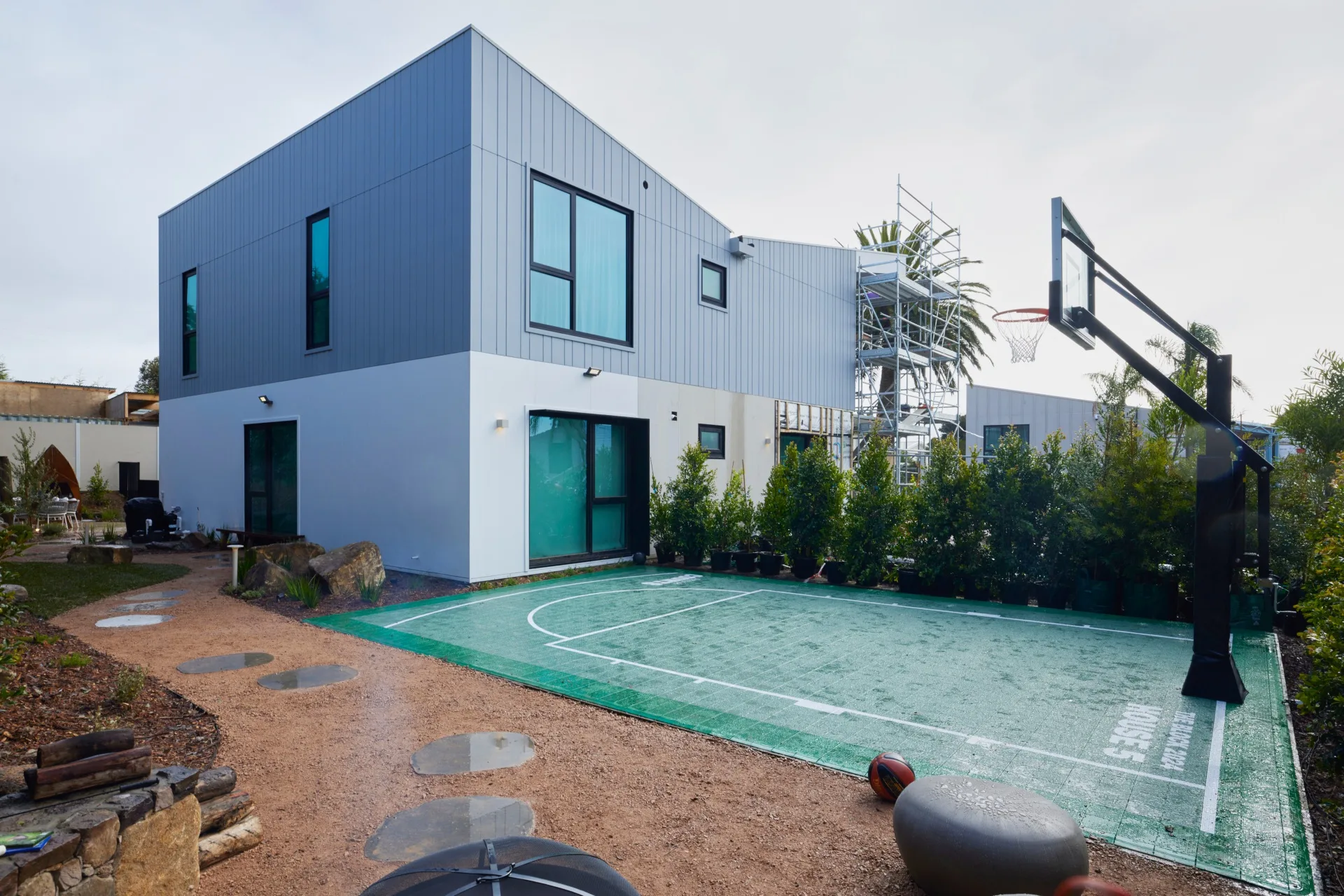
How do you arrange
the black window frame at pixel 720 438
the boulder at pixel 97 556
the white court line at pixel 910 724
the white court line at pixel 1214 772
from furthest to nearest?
the black window frame at pixel 720 438
the boulder at pixel 97 556
the white court line at pixel 910 724
the white court line at pixel 1214 772

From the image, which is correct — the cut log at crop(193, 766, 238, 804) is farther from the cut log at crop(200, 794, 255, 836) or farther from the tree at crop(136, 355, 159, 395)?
the tree at crop(136, 355, 159, 395)

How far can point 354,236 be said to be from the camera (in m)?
10.5

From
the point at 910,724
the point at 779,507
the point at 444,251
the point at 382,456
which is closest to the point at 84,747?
the point at 910,724

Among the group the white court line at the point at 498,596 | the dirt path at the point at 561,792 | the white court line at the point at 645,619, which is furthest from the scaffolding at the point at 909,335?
the dirt path at the point at 561,792

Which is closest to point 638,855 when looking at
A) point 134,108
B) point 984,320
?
point 134,108

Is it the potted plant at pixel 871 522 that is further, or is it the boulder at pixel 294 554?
the potted plant at pixel 871 522

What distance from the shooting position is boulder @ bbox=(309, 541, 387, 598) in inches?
319

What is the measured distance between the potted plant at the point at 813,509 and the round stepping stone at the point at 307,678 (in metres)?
6.61

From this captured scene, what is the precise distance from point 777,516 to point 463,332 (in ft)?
17.2

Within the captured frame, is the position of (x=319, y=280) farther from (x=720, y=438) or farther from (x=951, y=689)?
(x=951, y=689)

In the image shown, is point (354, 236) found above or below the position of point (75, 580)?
above

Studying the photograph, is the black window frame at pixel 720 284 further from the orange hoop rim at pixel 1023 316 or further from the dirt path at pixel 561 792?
the dirt path at pixel 561 792

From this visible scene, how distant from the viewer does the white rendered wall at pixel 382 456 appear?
8.97 meters

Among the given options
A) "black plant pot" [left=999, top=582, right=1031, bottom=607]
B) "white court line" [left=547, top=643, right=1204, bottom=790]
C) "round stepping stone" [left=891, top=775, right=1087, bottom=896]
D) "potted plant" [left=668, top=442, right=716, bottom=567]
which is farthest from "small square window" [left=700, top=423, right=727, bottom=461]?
"round stepping stone" [left=891, top=775, right=1087, bottom=896]
